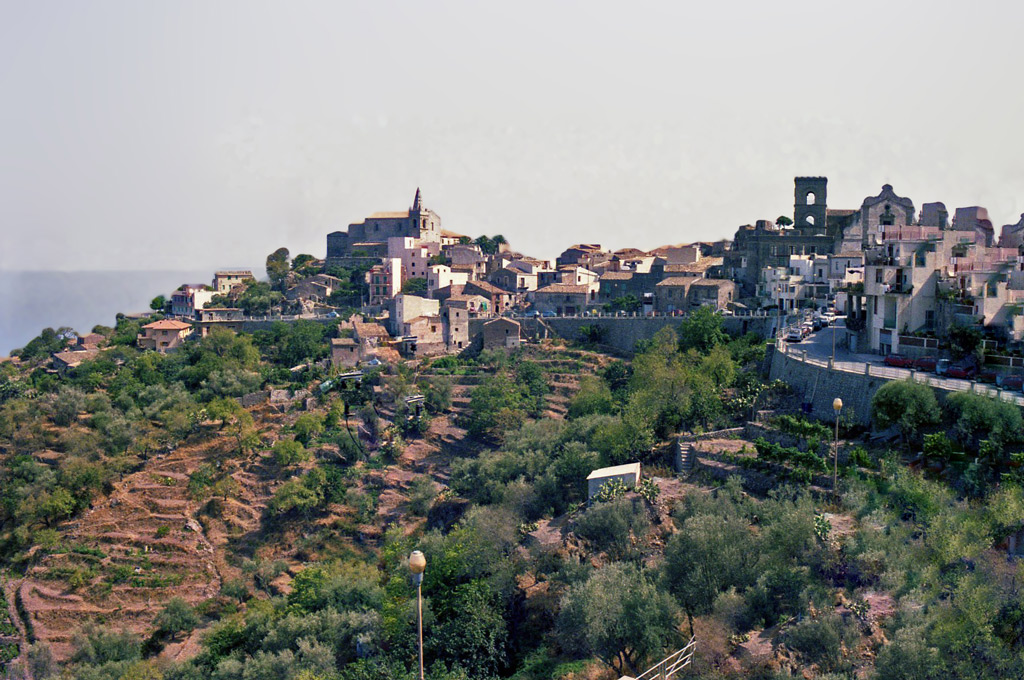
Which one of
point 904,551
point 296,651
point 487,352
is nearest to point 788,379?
point 904,551

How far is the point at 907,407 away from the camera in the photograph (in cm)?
2195

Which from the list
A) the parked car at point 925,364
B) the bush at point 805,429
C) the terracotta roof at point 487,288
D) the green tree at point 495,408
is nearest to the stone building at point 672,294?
the terracotta roof at point 487,288

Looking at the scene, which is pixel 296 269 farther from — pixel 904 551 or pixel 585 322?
pixel 904 551

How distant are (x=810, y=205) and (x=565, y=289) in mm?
15376

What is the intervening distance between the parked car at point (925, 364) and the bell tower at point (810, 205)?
79.4 ft

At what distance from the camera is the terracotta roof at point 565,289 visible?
178ft

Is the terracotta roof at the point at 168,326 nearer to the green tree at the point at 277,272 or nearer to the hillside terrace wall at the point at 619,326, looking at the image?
the green tree at the point at 277,272

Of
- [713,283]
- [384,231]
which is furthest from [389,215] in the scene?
[713,283]

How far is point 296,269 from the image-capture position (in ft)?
230

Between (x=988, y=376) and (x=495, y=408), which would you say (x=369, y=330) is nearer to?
(x=495, y=408)

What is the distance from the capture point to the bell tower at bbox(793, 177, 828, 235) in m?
50.2

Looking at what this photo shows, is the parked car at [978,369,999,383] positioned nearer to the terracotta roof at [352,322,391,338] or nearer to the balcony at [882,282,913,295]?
the balcony at [882,282,913,295]

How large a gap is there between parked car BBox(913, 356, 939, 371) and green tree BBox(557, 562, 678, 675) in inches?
530

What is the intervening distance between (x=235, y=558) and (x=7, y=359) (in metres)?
37.3
